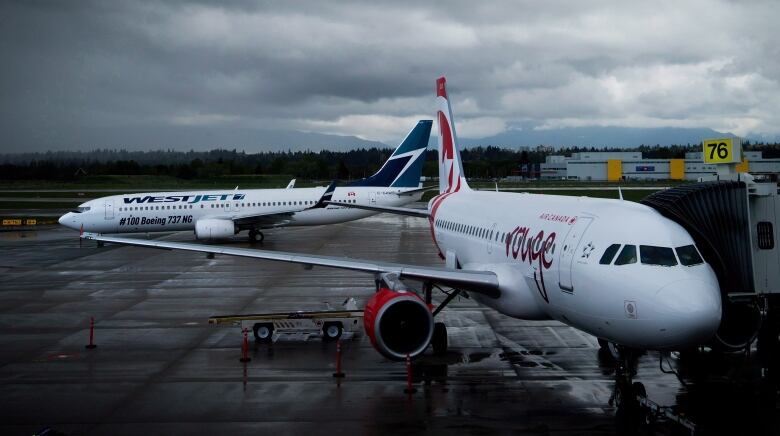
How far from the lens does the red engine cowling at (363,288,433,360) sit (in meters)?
13.3

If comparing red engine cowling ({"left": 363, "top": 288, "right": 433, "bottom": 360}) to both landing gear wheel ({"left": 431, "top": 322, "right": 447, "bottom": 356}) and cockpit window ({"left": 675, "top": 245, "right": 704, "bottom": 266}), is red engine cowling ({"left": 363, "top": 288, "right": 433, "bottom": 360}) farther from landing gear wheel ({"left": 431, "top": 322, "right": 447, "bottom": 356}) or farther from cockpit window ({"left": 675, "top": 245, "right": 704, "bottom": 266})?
cockpit window ({"left": 675, "top": 245, "right": 704, "bottom": 266})

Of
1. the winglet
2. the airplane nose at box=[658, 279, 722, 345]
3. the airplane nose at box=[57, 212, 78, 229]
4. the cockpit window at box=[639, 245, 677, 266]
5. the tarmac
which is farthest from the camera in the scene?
the airplane nose at box=[57, 212, 78, 229]

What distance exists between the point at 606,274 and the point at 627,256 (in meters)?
0.43

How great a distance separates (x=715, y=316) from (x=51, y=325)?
Result: 18086 mm

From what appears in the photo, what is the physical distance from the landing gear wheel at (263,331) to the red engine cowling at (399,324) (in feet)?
16.5

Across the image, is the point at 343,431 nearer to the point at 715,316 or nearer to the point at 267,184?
the point at 715,316

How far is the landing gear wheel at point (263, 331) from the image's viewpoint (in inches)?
712

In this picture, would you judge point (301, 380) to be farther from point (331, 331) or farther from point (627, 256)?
point (627, 256)

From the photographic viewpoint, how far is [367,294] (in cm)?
2519

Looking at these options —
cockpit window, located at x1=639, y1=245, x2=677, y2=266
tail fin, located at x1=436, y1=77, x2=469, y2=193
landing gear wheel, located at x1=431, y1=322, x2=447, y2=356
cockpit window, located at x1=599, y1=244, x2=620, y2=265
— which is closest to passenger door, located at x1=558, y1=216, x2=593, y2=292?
cockpit window, located at x1=599, y1=244, x2=620, y2=265

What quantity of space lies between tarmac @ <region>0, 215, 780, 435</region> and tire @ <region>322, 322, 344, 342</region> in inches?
15.8

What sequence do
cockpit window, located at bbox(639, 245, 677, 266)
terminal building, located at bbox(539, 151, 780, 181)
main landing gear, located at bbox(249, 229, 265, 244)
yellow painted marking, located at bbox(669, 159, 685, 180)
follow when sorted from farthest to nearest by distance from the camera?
terminal building, located at bbox(539, 151, 780, 181), yellow painted marking, located at bbox(669, 159, 685, 180), main landing gear, located at bbox(249, 229, 265, 244), cockpit window, located at bbox(639, 245, 677, 266)

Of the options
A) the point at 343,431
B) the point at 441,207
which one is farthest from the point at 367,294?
the point at 343,431

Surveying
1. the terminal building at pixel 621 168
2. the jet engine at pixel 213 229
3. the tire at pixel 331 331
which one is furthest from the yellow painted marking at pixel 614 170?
the tire at pixel 331 331
